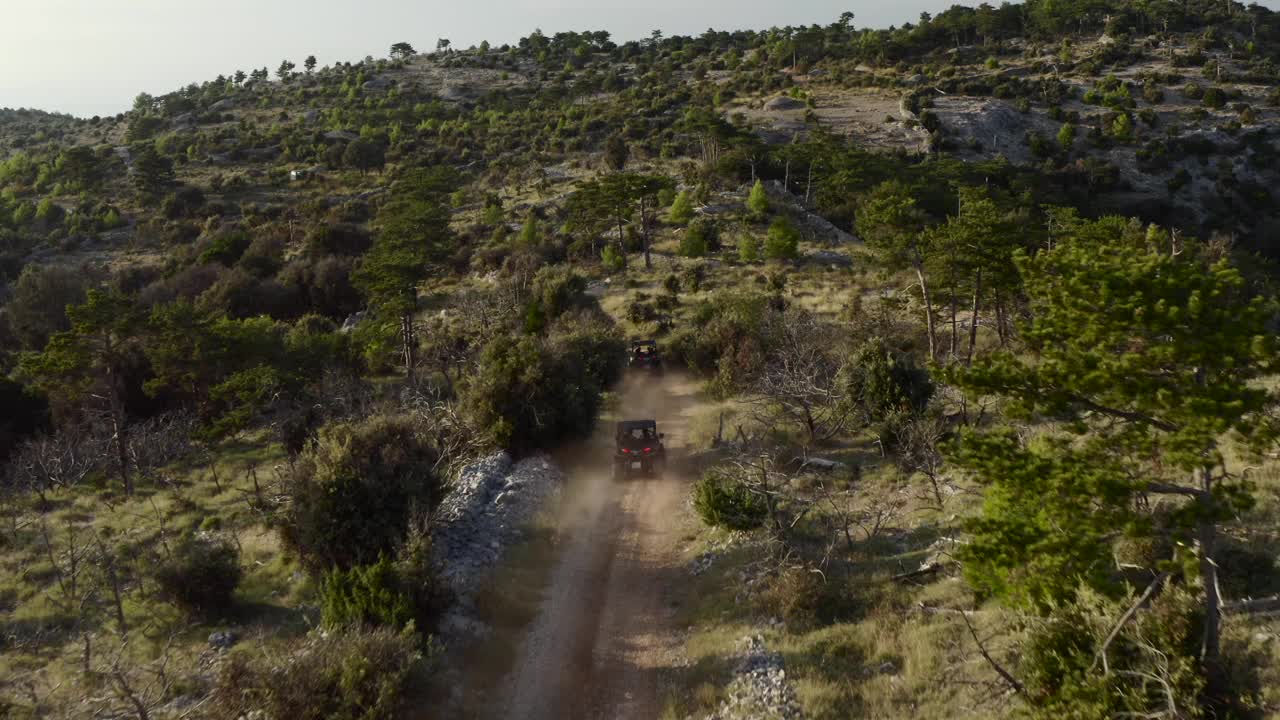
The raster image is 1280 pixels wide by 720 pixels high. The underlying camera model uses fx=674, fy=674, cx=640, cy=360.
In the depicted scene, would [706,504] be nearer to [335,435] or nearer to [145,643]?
[335,435]

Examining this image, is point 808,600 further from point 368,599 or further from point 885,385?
point 885,385

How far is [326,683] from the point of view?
901cm

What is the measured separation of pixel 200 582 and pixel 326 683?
7.75m

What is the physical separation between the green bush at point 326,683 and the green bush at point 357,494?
166 inches

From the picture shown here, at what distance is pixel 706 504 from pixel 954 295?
1743 centimetres

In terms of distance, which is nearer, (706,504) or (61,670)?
(61,670)

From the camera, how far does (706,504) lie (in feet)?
54.1

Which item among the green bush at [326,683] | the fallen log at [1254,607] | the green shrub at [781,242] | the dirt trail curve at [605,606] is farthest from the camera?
the green shrub at [781,242]

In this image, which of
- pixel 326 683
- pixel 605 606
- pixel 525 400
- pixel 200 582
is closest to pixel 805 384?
pixel 525 400

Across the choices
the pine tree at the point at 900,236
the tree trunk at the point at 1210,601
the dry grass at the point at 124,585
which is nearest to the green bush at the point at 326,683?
the dry grass at the point at 124,585

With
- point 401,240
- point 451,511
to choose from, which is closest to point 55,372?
point 401,240

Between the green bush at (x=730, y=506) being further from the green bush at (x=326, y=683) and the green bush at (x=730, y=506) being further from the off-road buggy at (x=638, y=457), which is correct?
the green bush at (x=326, y=683)

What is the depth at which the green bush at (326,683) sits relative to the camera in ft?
28.8

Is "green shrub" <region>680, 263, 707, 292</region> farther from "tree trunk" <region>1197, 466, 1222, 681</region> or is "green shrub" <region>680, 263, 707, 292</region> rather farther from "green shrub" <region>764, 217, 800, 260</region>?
"tree trunk" <region>1197, 466, 1222, 681</region>
